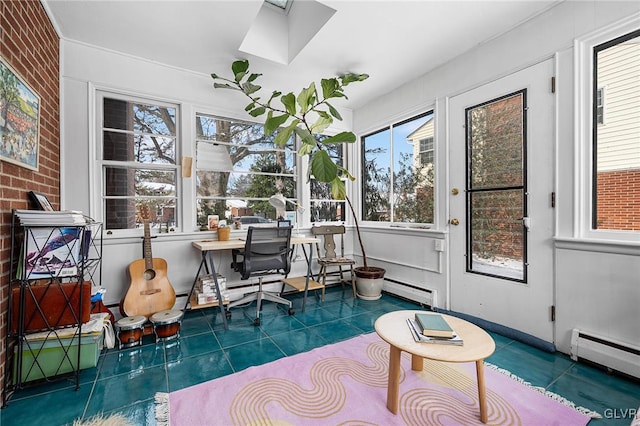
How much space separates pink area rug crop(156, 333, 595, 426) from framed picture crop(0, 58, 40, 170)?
1.68 meters

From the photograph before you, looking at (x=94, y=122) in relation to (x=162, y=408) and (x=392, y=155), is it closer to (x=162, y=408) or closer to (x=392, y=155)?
(x=162, y=408)

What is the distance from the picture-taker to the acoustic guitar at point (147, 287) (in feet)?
8.54

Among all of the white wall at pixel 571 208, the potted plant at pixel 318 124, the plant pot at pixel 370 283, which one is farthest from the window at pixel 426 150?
the plant pot at pixel 370 283

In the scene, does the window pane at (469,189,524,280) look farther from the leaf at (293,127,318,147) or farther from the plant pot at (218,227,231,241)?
the plant pot at (218,227,231,241)

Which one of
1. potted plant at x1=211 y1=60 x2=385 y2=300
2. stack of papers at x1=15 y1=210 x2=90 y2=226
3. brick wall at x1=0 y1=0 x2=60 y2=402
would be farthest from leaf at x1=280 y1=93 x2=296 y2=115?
stack of papers at x1=15 y1=210 x2=90 y2=226

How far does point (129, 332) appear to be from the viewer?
7.38 ft

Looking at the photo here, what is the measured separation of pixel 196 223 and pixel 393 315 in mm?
2382

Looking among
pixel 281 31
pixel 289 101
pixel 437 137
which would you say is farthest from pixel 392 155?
pixel 281 31

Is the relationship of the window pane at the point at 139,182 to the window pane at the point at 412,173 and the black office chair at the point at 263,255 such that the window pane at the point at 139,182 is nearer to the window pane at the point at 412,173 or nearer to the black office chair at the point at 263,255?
the black office chair at the point at 263,255

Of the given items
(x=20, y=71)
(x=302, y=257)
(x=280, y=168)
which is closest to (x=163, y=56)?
(x=20, y=71)

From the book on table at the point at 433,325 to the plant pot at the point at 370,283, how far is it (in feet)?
5.73

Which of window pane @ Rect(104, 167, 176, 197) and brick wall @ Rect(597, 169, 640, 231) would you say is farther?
window pane @ Rect(104, 167, 176, 197)

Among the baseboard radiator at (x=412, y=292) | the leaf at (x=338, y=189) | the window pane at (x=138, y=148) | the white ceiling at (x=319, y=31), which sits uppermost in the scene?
the white ceiling at (x=319, y=31)

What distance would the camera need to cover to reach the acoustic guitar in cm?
260
